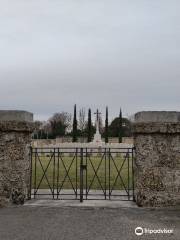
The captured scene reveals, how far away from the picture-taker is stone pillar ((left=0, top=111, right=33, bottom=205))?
7.78 metres

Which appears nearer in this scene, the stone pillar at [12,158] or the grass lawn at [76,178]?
the stone pillar at [12,158]

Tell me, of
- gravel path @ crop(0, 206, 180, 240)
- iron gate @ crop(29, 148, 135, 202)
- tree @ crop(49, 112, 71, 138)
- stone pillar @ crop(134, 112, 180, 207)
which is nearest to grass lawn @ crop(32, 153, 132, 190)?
iron gate @ crop(29, 148, 135, 202)

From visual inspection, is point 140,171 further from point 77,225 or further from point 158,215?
point 77,225

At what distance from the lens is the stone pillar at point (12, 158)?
778 cm

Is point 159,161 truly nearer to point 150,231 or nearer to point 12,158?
point 150,231

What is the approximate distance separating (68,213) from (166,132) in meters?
2.53

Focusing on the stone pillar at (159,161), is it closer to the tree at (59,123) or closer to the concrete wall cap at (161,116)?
the concrete wall cap at (161,116)

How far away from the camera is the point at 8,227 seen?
5.80 metres

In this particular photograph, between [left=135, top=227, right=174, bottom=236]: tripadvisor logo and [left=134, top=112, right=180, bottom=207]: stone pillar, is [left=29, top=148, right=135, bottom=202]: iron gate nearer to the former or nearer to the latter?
[left=134, top=112, right=180, bottom=207]: stone pillar

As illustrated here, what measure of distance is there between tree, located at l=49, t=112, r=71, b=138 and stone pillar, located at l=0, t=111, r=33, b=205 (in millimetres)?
56988

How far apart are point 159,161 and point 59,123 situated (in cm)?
6070

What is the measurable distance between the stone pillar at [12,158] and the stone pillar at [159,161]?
2.40 meters

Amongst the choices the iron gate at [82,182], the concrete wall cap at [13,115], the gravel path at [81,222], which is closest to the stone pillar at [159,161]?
the gravel path at [81,222]

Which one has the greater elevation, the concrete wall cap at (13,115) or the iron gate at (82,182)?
the concrete wall cap at (13,115)
